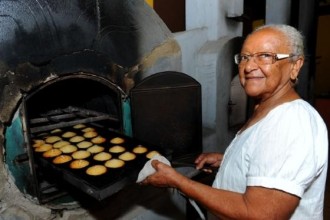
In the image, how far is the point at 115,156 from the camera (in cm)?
224

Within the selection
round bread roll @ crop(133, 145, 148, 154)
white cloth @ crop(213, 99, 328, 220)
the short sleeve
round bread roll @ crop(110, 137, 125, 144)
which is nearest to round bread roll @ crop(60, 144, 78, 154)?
round bread roll @ crop(110, 137, 125, 144)

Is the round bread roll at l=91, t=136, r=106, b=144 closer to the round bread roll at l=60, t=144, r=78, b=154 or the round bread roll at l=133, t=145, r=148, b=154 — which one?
the round bread roll at l=60, t=144, r=78, b=154

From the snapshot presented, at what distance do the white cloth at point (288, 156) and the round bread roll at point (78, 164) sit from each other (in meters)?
1.07

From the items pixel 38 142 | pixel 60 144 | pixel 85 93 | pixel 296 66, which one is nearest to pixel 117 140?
pixel 60 144

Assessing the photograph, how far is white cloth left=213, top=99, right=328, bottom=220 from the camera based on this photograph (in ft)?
A: 4.40

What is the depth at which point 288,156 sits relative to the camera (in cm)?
134

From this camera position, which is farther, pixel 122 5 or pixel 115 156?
pixel 122 5

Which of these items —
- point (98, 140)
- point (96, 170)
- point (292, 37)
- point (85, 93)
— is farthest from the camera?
point (85, 93)

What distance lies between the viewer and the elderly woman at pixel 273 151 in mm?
1352

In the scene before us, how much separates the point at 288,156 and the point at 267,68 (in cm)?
49

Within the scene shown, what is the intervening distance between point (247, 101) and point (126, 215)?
288 centimetres

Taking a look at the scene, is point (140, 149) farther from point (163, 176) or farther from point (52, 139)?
point (52, 139)

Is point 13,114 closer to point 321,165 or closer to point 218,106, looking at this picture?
point 321,165

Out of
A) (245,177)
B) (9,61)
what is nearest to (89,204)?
(9,61)
